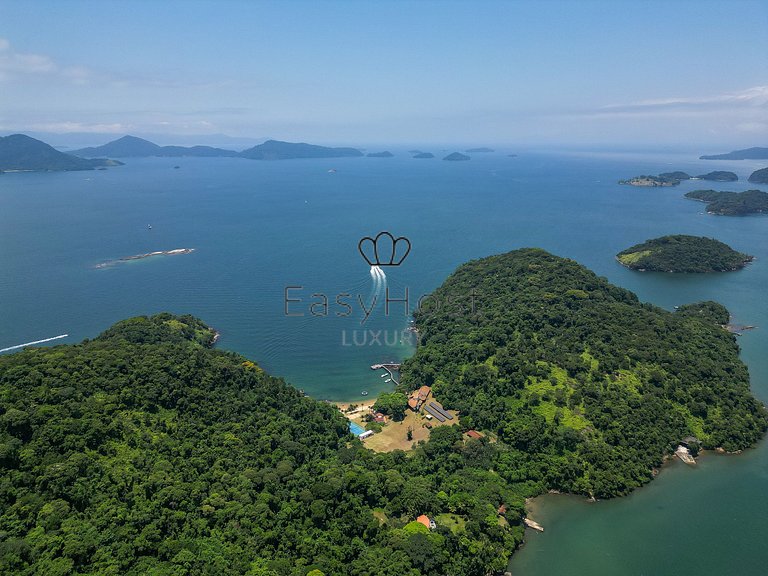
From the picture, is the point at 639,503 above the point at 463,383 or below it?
below

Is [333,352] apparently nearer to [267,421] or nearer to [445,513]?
[267,421]

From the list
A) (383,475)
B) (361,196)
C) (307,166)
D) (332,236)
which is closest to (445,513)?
(383,475)

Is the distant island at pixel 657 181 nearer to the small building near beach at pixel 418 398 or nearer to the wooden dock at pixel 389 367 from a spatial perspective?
the wooden dock at pixel 389 367

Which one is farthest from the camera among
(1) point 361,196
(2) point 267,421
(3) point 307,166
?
(3) point 307,166

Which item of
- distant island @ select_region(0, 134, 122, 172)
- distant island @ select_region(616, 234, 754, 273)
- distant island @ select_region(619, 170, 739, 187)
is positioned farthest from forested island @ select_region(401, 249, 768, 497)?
distant island @ select_region(0, 134, 122, 172)

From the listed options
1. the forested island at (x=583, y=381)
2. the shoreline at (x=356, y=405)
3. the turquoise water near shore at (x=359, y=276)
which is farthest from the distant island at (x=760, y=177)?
the shoreline at (x=356, y=405)

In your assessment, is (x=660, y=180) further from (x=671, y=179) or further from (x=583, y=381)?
(x=583, y=381)

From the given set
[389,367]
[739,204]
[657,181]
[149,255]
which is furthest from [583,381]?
[657,181]

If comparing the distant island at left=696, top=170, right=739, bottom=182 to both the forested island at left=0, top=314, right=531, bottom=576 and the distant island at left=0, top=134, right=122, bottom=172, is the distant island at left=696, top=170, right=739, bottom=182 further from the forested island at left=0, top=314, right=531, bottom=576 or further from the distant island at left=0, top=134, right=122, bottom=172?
the distant island at left=0, top=134, right=122, bottom=172
